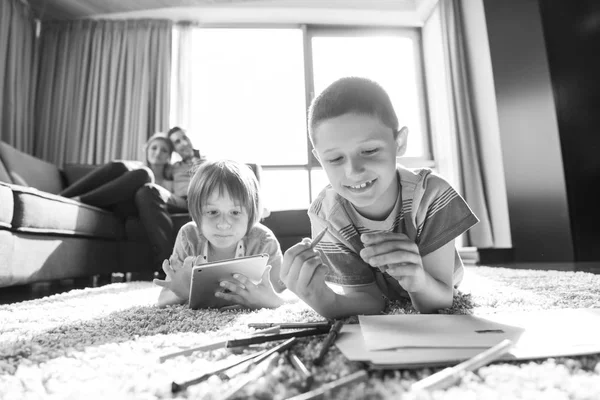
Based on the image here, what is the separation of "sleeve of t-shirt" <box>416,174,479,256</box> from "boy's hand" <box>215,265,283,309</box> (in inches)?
14.2

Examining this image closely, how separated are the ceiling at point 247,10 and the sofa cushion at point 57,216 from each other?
237cm

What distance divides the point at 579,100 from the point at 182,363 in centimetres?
231

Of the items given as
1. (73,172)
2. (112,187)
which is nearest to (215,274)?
(112,187)

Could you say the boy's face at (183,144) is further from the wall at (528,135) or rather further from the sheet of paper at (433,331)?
the sheet of paper at (433,331)

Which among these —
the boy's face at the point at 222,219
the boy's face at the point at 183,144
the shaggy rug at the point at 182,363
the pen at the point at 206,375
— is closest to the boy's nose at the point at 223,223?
the boy's face at the point at 222,219

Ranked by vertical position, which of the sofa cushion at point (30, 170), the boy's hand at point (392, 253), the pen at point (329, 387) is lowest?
the pen at point (329, 387)

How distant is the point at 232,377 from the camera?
1.24 ft

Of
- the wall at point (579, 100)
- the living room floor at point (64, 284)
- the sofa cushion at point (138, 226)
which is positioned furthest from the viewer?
the sofa cushion at point (138, 226)

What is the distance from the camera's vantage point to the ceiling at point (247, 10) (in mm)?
3396

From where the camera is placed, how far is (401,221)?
771mm

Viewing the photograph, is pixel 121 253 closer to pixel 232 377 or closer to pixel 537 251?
pixel 232 377

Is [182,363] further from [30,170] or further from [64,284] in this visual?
[30,170]

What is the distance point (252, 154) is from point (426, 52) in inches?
79.2

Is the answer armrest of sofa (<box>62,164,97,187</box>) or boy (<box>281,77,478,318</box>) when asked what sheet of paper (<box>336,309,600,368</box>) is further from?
armrest of sofa (<box>62,164,97,187</box>)
